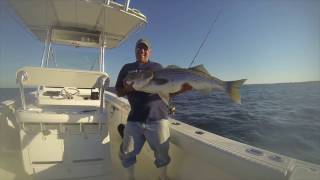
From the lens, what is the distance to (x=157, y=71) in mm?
2764

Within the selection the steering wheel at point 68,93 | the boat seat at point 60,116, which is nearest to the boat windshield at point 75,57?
the steering wheel at point 68,93

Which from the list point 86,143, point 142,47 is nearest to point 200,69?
point 142,47

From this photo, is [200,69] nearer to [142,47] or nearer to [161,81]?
[161,81]

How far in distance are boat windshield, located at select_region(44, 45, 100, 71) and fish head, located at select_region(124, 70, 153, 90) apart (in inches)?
130

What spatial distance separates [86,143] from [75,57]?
335cm

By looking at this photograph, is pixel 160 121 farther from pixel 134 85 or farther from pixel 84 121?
pixel 84 121

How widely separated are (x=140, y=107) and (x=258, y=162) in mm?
1450

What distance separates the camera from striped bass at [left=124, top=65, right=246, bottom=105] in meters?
2.71

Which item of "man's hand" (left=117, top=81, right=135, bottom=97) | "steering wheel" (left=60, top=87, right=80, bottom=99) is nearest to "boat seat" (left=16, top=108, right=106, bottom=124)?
"man's hand" (left=117, top=81, right=135, bottom=97)

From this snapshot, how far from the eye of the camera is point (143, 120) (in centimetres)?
312

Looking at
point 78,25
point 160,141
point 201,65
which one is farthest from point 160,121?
point 78,25

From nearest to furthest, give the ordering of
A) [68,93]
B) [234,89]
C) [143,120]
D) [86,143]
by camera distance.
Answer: [234,89]
[143,120]
[86,143]
[68,93]

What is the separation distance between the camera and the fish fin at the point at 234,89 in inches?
105

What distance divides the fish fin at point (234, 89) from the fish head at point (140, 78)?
82 centimetres
